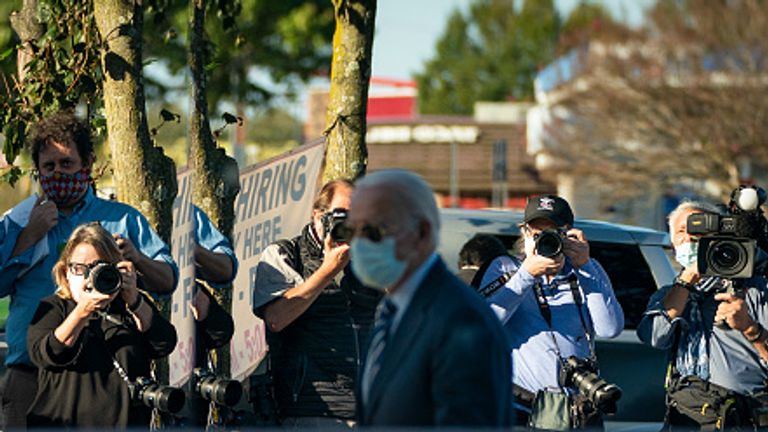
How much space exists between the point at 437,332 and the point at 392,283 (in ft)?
0.73

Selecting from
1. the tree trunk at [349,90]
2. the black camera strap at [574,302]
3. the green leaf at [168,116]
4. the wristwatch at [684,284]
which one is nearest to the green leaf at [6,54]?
the green leaf at [168,116]

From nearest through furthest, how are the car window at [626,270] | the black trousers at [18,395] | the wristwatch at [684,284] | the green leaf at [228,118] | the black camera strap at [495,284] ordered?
the black trousers at [18,395] < the black camera strap at [495,284] < the wristwatch at [684,284] < the green leaf at [228,118] < the car window at [626,270]

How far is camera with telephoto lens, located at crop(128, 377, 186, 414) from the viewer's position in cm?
568

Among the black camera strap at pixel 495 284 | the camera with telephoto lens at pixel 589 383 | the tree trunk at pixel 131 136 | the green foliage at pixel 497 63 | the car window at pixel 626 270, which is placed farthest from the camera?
the green foliage at pixel 497 63

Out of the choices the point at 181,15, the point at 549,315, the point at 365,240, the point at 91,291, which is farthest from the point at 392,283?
the point at 181,15

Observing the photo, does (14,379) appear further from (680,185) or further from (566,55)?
(566,55)

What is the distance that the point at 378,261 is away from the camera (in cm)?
390

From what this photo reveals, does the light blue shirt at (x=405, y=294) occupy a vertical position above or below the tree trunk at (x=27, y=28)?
below

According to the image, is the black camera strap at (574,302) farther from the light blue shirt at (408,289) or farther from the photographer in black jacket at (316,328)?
the light blue shirt at (408,289)

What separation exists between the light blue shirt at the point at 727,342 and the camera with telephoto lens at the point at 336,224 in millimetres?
1769

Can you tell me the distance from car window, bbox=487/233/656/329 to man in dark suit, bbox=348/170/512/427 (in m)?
5.14

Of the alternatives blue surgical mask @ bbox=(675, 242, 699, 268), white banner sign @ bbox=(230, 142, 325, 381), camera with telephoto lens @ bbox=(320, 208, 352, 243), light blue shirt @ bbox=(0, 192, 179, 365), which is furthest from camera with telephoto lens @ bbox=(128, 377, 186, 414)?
blue surgical mask @ bbox=(675, 242, 699, 268)

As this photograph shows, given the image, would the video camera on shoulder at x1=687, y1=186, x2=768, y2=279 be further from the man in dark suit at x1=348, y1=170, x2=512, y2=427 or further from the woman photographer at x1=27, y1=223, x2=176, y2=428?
the man in dark suit at x1=348, y1=170, x2=512, y2=427

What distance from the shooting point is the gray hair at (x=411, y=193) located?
3918 mm
